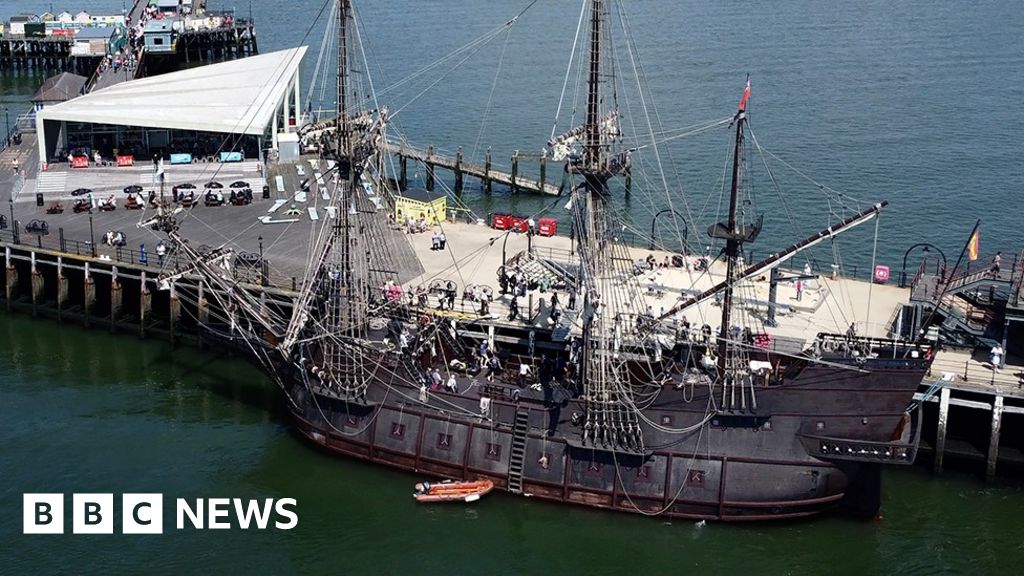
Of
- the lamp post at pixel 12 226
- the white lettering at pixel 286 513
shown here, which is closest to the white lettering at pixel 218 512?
the white lettering at pixel 286 513

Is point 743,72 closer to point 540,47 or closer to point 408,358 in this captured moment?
point 540,47

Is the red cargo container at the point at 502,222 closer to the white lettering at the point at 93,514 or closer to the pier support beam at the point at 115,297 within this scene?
the pier support beam at the point at 115,297

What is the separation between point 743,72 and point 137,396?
79.6 m

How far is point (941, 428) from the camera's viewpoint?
50719 mm

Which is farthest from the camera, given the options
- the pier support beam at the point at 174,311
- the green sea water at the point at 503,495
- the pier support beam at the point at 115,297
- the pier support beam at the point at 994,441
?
the pier support beam at the point at 115,297

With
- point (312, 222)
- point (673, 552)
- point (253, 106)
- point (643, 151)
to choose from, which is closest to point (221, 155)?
point (253, 106)

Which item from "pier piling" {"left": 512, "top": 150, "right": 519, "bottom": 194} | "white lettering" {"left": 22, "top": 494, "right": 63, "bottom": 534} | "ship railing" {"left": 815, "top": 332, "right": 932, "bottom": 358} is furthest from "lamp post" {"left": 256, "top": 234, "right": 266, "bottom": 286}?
"pier piling" {"left": 512, "top": 150, "right": 519, "bottom": 194}

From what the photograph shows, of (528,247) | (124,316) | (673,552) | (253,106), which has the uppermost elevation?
(253,106)

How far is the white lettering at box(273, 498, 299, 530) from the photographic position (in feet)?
158

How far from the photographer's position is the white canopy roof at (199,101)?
3172 inches

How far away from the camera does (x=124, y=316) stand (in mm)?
67562

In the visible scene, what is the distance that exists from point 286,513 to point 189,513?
146 inches

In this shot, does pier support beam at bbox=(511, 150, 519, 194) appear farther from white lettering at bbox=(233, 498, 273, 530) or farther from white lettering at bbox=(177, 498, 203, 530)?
white lettering at bbox=(177, 498, 203, 530)

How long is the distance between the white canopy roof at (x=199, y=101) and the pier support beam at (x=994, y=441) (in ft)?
157
